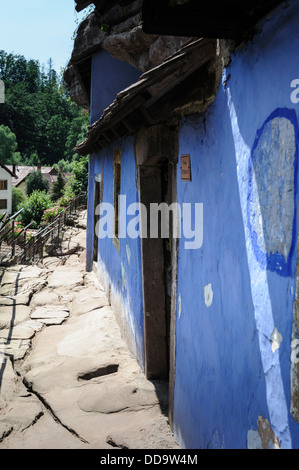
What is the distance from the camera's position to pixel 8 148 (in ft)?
221

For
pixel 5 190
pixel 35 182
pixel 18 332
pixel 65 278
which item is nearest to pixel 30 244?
pixel 65 278

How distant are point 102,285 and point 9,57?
88.7m

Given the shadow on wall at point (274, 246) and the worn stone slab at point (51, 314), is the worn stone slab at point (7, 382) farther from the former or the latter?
the shadow on wall at point (274, 246)

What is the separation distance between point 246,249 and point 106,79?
9614 millimetres

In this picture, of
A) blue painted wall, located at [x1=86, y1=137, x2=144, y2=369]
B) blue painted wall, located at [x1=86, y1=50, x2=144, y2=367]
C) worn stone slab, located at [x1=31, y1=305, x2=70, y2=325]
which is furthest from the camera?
worn stone slab, located at [x1=31, y1=305, x2=70, y2=325]

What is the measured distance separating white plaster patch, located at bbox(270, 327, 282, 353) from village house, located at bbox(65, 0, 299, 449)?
0.03 feet

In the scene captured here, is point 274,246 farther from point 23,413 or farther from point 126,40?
point 126,40

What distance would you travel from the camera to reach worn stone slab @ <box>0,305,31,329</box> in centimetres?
773

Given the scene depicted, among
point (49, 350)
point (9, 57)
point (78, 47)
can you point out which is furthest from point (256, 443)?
point (9, 57)

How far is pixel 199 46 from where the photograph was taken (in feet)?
10.0

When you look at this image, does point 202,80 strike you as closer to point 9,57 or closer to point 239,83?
point 239,83

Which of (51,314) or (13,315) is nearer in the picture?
(13,315)

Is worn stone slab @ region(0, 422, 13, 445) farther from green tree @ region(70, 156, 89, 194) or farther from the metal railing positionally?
green tree @ region(70, 156, 89, 194)

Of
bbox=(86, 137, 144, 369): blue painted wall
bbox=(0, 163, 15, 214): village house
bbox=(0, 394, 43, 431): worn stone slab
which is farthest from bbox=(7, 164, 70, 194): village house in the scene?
bbox=(0, 394, 43, 431): worn stone slab
